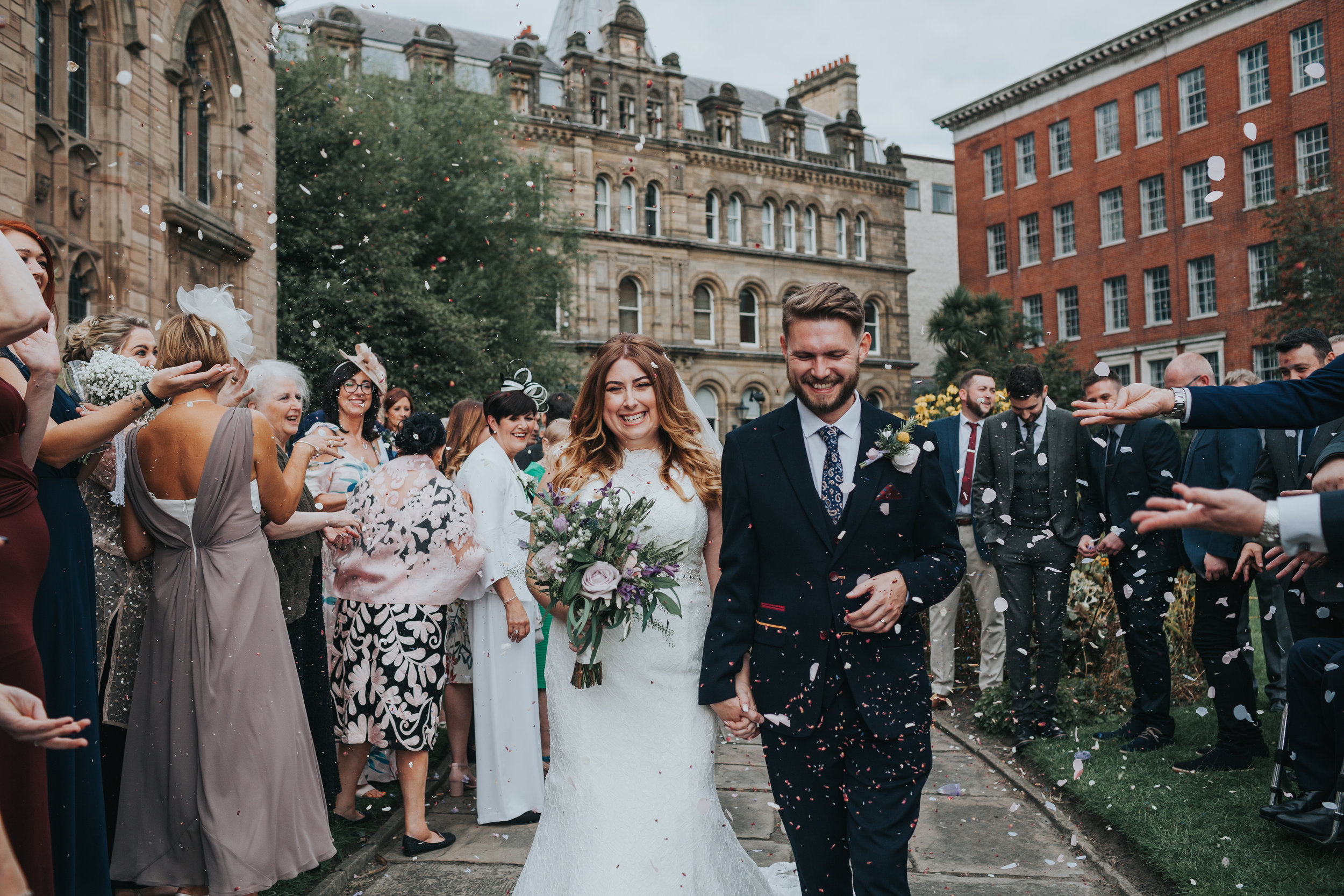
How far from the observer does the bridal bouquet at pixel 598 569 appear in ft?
11.9

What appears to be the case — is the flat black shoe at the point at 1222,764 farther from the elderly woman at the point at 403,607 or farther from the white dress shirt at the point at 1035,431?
the elderly woman at the point at 403,607

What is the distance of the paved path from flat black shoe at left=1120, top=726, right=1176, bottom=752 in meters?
0.90

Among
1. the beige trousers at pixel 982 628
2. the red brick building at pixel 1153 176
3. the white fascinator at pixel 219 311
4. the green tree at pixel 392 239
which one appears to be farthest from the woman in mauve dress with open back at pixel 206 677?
the red brick building at pixel 1153 176

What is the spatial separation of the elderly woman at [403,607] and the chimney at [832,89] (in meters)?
45.4

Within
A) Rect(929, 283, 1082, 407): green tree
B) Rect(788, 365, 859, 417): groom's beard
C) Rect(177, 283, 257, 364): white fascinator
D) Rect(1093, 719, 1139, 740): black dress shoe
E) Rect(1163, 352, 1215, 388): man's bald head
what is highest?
Rect(929, 283, 1082, 407): green tree

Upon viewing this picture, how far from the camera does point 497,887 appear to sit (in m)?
4.55

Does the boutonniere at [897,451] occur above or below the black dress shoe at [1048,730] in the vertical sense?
above

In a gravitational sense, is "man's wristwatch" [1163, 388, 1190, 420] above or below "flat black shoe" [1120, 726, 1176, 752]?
above

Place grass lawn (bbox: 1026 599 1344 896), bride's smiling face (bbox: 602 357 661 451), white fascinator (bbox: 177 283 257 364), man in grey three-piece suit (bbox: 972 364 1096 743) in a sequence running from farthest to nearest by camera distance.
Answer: man in grey three-piece suit (bbox: 972 364 1096 743), grass lawn (bbox: 1026 599 1344 896), white fascinator (bbox: 177 283 257 364), bride's smiling face (bbox: 602 357 661 451)

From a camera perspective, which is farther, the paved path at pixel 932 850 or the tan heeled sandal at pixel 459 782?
the tan heeled sandal at pixel 459 782

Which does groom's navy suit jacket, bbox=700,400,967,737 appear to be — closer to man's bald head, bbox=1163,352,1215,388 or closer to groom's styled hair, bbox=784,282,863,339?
groom's styled hair, bbox=784,282,863,339

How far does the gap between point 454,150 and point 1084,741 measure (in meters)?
19.8

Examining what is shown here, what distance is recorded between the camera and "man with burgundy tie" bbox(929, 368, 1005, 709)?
815 centimetres

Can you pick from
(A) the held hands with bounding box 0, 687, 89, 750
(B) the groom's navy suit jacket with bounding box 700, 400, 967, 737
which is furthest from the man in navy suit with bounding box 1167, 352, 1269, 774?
(A) the held hands with bounding box 0, 687, 89, 750
